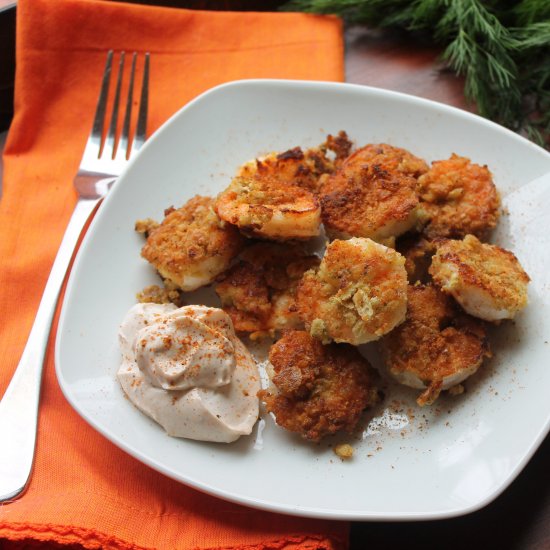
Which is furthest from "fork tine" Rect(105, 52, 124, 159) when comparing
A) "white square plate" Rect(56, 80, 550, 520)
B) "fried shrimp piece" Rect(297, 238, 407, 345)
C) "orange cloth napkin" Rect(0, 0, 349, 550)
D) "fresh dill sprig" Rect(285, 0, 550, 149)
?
"fresh dill sprig" Rect(285, 0, 550, 149)

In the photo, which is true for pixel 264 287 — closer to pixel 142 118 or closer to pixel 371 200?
pixel 371 200

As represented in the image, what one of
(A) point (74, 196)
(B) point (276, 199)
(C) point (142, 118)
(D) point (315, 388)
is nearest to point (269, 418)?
(D) point (315, 388)

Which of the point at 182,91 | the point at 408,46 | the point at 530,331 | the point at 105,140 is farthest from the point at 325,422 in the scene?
the point at 408,46

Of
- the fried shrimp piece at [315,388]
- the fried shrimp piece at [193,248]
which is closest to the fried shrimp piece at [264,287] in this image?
the fried shrimp piece at [193,248]

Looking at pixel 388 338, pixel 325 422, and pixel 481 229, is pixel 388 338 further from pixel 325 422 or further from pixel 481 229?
pixel 481 229

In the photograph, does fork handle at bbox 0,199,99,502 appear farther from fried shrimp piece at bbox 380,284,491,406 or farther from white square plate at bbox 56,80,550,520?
fried shrimp piece at bbox 380,284,491,406
